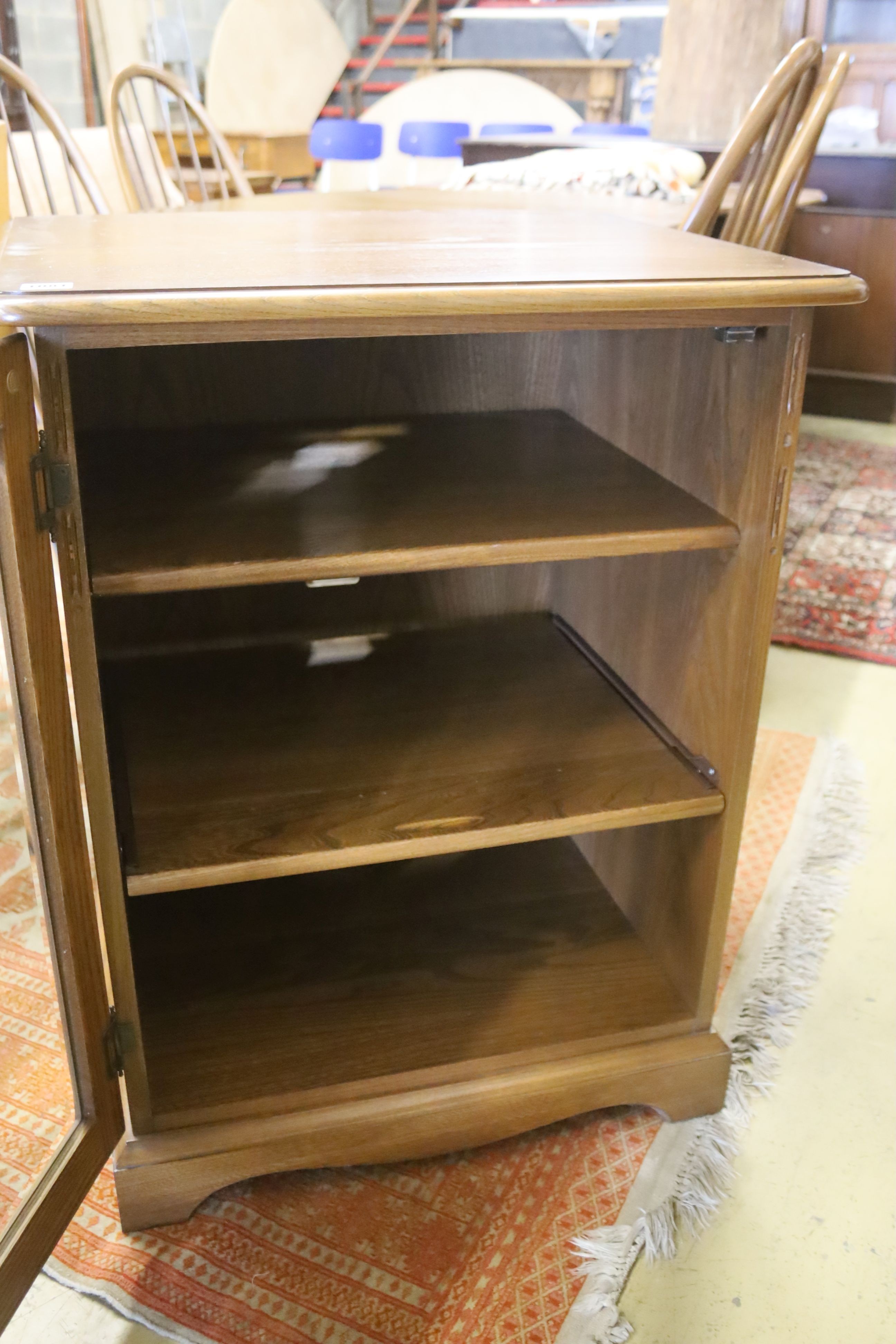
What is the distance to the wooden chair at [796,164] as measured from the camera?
1.43 metres

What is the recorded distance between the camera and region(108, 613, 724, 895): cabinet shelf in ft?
3.03

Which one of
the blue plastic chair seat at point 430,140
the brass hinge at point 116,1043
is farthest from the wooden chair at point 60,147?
the blue plastic chair seat at point 430,140

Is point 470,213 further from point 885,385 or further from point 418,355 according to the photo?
point 885,385

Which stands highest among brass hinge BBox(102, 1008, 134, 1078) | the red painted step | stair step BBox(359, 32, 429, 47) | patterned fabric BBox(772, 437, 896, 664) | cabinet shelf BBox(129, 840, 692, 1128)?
stair step BBox(359, 32, 429, 47)

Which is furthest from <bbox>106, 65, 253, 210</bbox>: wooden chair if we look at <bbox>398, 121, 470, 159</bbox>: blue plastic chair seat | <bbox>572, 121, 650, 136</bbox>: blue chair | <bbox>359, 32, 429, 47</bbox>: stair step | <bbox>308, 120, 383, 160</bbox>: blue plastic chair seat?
<bbox>359, 32, 429, 47</bbox>: stair step

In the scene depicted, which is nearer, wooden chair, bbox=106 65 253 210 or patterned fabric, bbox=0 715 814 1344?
patterned fabric, bbox=0 715 814 1344

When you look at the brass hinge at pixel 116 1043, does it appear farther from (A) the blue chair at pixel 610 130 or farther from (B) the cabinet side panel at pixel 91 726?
(A) the blue chair at pixel 610 130

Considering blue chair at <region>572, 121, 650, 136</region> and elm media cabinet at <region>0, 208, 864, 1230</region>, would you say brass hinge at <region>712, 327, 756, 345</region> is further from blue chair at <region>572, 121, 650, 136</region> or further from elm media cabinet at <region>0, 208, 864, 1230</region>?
blue chair at <region>572, 121, 650, 136</region>

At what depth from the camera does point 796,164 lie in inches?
56.2

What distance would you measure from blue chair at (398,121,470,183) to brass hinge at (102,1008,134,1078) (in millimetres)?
4787

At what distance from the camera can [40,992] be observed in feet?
2.61

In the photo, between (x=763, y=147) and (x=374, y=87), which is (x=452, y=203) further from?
(x=374, y=87)

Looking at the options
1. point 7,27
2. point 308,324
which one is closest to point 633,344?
point 308,324

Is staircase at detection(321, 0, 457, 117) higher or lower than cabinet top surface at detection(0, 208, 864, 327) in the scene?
higher
